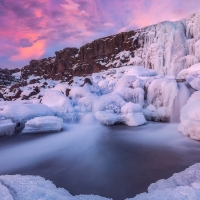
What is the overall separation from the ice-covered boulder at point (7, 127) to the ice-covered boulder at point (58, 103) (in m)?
2.27

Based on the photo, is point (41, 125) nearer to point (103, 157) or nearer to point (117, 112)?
point (103, 157)

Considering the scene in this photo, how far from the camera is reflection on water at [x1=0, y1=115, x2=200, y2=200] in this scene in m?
2.91

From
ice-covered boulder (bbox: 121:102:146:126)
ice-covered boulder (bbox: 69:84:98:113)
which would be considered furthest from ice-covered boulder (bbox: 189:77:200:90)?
ice-covered boulder (bbox: 69:84:98:113)

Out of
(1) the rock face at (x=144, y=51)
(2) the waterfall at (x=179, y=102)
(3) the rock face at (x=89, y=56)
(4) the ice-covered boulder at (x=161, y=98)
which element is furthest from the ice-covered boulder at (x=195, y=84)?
(3) the rock face at (x=89, y=56)

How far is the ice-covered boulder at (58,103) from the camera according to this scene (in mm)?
8359

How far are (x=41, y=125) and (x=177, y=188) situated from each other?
5.26 meters

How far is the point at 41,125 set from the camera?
6223mm

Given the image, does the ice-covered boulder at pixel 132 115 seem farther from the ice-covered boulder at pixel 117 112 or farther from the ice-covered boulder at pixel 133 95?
the ice-covered boulder at pixel 133 95

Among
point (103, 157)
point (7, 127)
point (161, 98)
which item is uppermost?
point (161, 98)

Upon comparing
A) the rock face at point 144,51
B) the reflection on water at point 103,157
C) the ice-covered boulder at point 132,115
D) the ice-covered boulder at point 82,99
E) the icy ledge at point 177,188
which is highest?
the rock face at point 144,51

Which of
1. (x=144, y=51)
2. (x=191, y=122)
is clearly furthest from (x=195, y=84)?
(x=144, y=51)

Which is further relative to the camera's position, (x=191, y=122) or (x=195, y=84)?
(x=195, y=84)

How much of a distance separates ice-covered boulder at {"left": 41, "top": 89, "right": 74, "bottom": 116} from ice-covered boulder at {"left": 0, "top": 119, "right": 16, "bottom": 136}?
2.27 meters

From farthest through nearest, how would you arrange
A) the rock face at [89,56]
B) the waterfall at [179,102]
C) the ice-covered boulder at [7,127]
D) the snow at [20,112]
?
the rock face at [89,56] → the waterfall at [179,102] → the snow at [20,112] → the ice-covered boulder at [7,127]
